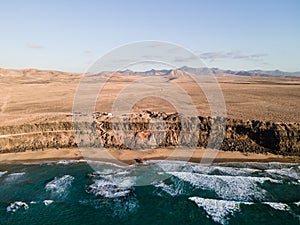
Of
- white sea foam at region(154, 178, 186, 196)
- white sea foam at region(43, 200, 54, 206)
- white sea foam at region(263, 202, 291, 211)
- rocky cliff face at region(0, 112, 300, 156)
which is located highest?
rocky cliff face at region(0, 112, 300, 156)

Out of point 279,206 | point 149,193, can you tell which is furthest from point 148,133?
point 279,206

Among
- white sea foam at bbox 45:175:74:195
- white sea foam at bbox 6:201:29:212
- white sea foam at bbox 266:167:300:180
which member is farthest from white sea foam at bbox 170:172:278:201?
white sea foam at bbox 6:201:29:212

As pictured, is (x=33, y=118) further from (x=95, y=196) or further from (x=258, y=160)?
(x=258, y=160)

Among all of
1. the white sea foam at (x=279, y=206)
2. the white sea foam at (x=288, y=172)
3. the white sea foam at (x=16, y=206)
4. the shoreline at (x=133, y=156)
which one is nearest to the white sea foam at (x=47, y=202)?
the white sea foam at (x=16, y=206)

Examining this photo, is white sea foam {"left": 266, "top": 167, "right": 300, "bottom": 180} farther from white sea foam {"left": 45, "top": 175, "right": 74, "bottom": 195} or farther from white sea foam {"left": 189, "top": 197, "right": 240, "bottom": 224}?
white sea foam {"left": 45, "top": 175, "right": 74, "bottom": 195}

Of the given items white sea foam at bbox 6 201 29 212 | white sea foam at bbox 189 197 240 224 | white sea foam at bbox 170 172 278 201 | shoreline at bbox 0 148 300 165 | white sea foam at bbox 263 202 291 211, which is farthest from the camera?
shoreline at bbox 0 148 300 165

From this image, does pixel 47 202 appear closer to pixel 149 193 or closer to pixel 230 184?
pixel 149 193
